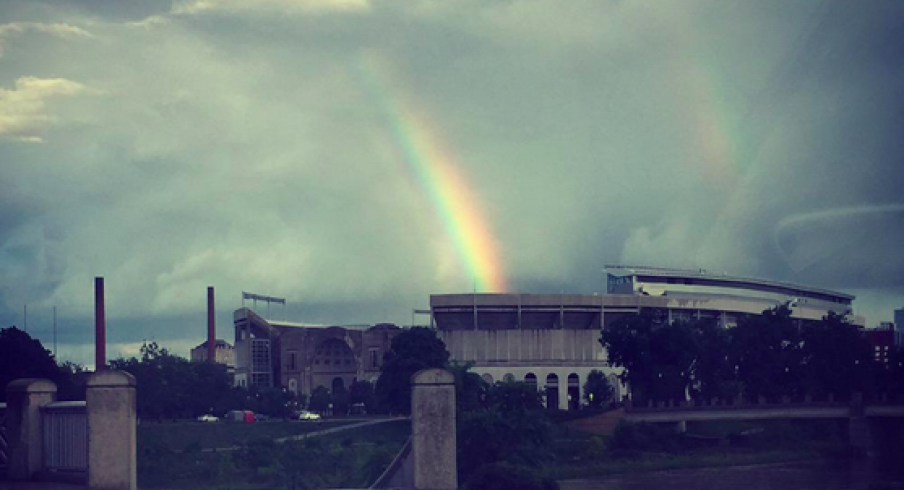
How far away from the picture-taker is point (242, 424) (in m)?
110

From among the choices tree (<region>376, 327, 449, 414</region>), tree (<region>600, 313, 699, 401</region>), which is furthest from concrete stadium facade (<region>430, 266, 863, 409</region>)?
tree (<region>600, 313, 699, 401</region>)

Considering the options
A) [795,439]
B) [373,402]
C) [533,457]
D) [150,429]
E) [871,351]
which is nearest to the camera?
[533,457]

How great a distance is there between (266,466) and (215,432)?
2954 cm

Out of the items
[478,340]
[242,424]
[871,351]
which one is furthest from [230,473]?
[478,340]

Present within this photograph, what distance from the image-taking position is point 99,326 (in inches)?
5546

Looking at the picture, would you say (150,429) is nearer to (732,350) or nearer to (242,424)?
(242,424)

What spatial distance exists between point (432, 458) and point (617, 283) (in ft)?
540

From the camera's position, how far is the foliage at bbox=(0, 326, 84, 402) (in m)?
96.9

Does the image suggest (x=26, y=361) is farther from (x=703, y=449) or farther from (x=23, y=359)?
(x=703, y=449)

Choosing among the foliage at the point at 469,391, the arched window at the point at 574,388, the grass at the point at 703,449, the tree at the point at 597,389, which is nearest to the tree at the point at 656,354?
the grass at the point at 703,449

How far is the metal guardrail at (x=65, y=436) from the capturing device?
23375 mm

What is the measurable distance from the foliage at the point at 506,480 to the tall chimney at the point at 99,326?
96153 mm

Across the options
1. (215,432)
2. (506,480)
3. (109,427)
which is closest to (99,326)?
(215,432)

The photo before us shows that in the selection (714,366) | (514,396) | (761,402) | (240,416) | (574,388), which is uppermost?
(714,366)
